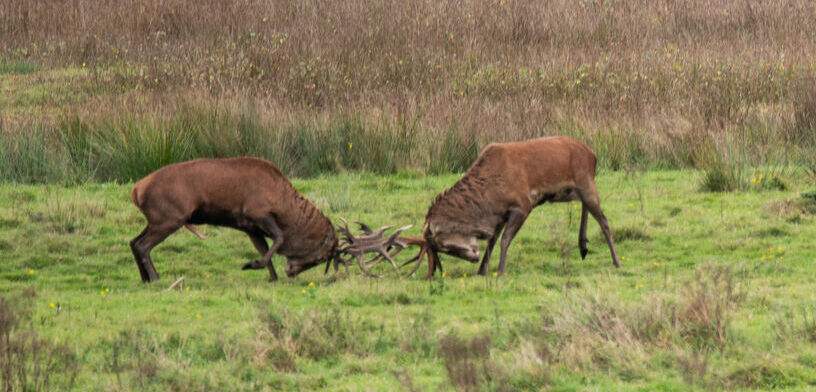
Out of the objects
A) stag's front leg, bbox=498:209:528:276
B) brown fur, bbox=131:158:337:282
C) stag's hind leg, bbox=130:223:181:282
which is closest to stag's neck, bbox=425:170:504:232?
stag's front leg, bbox=498:209:528:276

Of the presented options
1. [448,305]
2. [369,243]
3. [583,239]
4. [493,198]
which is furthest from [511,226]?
[448,305]

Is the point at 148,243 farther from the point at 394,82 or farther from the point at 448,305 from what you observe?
the point at 394,82

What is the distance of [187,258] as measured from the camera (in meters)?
11.0

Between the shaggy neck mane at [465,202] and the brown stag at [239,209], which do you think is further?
the shaggy neck mane at [465,202]

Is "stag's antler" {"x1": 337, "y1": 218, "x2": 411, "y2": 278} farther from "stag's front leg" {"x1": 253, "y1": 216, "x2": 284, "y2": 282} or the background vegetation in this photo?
the background vegetation

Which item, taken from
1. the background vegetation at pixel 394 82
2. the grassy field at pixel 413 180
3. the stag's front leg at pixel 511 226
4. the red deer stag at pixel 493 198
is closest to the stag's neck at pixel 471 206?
the red deer stag at pixel 493 198

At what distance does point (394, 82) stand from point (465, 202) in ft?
32.6

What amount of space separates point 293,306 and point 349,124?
7489 mm

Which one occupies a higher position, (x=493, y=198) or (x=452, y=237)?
(x=493, y=198)

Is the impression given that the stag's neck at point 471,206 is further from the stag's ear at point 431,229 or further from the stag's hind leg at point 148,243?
the stag's hind leg at point 148,243

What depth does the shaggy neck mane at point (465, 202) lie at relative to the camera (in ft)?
31.6

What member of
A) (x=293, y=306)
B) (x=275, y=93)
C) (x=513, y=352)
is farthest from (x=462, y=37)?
(x=513, y=352)

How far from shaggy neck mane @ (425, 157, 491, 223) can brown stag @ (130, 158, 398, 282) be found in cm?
60

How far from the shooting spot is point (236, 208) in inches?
378
